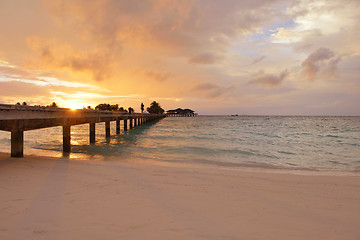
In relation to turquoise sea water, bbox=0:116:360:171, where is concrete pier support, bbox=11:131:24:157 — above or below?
above

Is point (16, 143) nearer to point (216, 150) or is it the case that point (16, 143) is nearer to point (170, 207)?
point (170, 207)

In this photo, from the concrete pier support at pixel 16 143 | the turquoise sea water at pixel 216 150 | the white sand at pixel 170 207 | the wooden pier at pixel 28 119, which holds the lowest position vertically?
the turquoise sea water at pixel 216 150

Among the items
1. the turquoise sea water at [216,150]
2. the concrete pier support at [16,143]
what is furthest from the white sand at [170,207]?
the turquoise sea water at [216,150]

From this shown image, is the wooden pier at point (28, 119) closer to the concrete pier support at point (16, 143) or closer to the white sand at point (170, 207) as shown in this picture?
the concrete pier support at point (16, 143)

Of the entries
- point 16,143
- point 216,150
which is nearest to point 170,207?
point 16,143

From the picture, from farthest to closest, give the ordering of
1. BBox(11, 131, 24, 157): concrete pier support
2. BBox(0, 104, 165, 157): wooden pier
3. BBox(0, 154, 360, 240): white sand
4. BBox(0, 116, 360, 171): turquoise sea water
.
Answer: BBox(0, 116, 360, 171): turquoise sea water < BBox(11, 131, 24, 157): concrete pier support < BBox(0, 104, 165, 157): wooden pier < BBox(0, 154, 360, 240): white sand

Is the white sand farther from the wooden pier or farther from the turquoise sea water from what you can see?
the turquoise sea water

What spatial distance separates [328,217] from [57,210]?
5398mm

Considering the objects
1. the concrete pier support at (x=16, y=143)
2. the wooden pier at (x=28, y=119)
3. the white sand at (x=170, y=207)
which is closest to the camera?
the white sand at (x=170, y=207)

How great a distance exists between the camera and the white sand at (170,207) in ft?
→ 11.3

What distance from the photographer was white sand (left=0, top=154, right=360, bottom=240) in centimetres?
345

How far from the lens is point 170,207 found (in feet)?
14.7

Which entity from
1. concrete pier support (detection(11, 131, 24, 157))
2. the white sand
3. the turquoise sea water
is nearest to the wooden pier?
concrete pier support (detection(11, 131, 24, 157))

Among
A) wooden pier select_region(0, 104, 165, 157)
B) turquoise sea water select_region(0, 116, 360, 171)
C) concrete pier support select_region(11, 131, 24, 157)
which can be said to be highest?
wooden pier select_region(0, 104, 165, 157)
